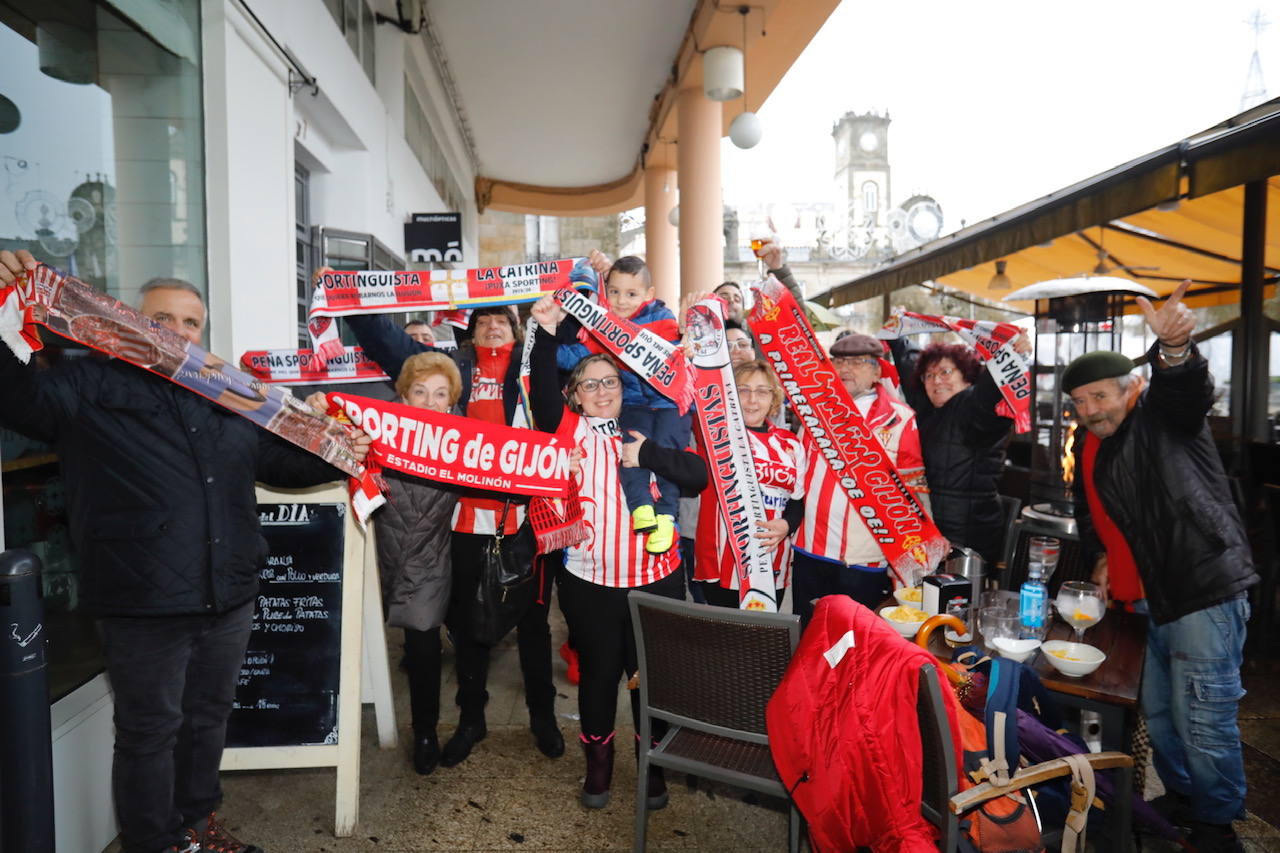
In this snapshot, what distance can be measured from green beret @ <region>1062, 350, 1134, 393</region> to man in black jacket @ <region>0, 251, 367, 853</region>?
269 cm

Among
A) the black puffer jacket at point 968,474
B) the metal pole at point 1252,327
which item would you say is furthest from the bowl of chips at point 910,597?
the metal pole at point 1252,327

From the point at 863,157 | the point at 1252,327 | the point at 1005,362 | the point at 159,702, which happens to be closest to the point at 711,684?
the point at 159,702

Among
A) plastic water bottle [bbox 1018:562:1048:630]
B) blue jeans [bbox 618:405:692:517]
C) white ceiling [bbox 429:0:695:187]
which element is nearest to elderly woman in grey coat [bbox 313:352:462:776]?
blue jeans [bbox 618:405:692:517]

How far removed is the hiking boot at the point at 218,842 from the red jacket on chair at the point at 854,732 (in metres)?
1.72

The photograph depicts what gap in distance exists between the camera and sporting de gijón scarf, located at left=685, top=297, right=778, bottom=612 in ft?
9.80

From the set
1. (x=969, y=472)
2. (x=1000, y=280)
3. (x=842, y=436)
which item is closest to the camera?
(x=842, y=436)

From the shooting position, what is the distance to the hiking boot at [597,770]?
2.75m

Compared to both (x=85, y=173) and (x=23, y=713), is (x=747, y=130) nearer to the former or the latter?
(x=85, y=173)

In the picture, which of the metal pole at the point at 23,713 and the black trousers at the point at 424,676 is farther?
the black trousers at the point at 424,676

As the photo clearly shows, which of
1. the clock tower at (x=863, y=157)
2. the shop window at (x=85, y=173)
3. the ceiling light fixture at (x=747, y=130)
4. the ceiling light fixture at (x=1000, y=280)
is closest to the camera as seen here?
the shop window at (x=85, y=173)

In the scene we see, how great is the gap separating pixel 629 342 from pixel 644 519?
0.63 m

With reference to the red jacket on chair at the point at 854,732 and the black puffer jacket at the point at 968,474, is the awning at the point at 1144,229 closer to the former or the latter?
the black puffer jacket at the point at 968,474

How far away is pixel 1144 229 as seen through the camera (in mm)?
7617

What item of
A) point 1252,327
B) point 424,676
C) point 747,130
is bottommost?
point 424,676
